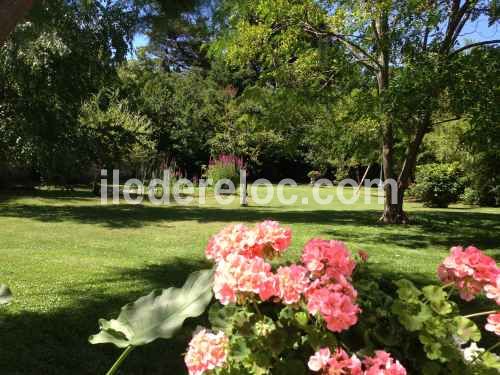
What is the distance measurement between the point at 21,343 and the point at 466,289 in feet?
10.1

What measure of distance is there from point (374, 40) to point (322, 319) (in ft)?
32.2

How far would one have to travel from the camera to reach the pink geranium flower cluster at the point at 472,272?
1367 mm

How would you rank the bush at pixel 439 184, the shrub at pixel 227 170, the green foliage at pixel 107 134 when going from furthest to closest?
the bush at pixel 439 184 → the shrub at pixel 227 170 → the green foliage at pixel 107 134

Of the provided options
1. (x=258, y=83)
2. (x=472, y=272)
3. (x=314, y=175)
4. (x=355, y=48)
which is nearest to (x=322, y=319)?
→ (x=472, y=272)

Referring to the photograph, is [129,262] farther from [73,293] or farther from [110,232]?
[110,232]

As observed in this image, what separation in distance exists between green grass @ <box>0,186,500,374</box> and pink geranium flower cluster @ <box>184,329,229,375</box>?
73.7 inches

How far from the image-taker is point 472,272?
1372mm

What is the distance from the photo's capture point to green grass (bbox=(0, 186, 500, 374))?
10.7 feet

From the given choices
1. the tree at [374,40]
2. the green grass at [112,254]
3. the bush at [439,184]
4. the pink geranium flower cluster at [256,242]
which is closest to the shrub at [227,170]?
the green grass at [112,254]

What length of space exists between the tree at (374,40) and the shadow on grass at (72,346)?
5926mm

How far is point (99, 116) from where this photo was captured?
1493 centimetres

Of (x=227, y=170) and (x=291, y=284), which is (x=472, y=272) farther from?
(x=227, y=170)

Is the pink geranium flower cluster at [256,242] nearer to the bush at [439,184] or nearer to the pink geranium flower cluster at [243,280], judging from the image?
the pink geranium flower cluster at [243,280]

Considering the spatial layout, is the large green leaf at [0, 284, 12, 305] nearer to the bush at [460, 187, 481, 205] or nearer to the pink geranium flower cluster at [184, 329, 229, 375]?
the pink geranium flower cluster at [184, 329, 229, 375]
